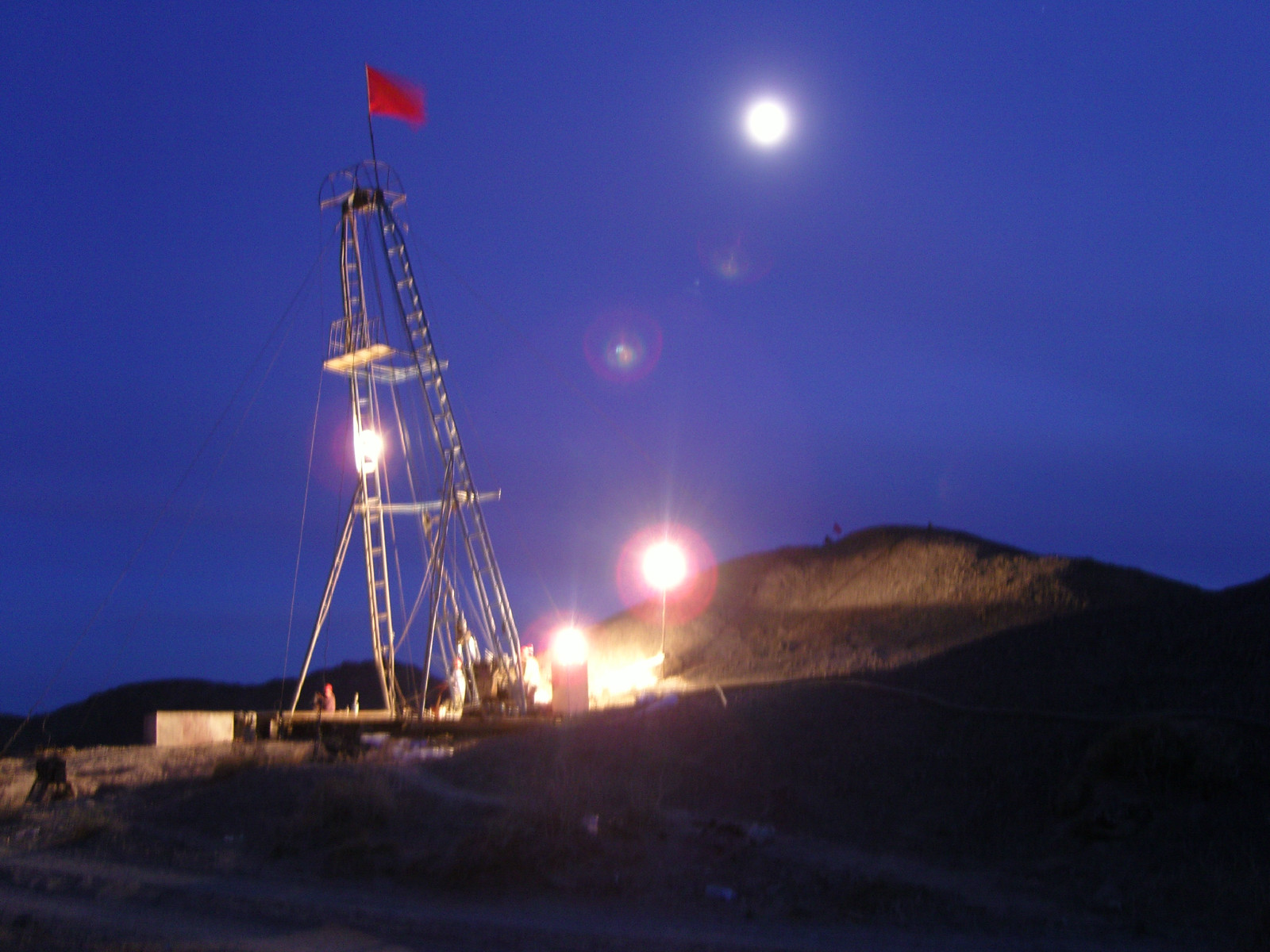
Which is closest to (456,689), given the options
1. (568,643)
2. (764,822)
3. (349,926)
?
(568,643)

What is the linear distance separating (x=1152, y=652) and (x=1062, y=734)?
10.7 ft

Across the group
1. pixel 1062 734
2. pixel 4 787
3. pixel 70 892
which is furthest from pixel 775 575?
pixel 70 892

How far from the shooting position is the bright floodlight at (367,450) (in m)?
23.2

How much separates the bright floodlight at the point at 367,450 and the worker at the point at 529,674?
537 centimetres

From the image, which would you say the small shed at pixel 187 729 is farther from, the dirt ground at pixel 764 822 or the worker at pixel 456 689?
the worker at pixel 456 689

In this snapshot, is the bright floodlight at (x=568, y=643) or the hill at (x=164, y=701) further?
the hill at (x=164, y=701)

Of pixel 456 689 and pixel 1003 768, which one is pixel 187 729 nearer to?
pixel 456 689

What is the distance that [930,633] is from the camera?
20109 mm

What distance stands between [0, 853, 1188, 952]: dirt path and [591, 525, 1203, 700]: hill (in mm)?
9341

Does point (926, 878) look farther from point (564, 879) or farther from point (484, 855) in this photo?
point (484, 855)

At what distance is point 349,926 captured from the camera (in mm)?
8445

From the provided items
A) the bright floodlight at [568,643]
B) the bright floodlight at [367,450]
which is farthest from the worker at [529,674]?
the bright floodlight at [367,450]

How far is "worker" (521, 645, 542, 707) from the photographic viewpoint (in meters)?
22.0

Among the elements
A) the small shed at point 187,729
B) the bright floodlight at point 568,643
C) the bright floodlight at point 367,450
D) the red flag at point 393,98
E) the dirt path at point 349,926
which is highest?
the red flag at point 393,98
